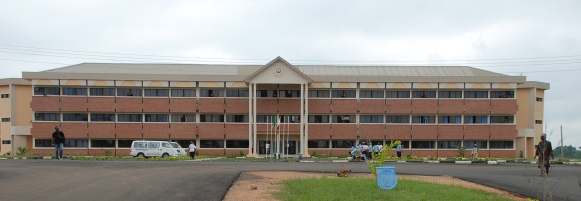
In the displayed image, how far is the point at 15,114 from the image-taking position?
58.4m

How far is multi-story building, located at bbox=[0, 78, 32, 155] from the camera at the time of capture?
191ft

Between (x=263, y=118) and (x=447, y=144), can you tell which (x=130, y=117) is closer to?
(x=263, y=118)

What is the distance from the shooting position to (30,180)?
16.9 metres

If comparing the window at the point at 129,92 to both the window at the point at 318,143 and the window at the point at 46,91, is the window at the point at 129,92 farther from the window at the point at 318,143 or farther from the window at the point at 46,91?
the window at the point at 318,143

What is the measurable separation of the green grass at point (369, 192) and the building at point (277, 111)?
128 feet

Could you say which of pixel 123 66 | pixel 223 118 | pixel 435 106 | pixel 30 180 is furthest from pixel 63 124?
pixel 30 180

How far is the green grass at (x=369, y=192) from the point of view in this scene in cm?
1395

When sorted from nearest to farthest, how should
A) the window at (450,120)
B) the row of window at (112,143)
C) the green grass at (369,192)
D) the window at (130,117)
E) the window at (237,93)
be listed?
the green grass at (369,192)
the row of window at (112,143)
the window at (130,117)
the window at (237,93)
the window at (450,120)

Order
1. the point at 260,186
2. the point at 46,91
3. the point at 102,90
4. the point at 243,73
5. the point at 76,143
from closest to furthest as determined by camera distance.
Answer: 1. the point at 260,186
2. the point at 46,91
3. the point at 76,143
4. the point at 102,90
5. the point at 243,73

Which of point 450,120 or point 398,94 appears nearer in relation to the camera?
point 398,94

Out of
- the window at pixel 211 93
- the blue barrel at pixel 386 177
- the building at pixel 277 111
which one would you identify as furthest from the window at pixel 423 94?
the blue barrel at pixel 386 177

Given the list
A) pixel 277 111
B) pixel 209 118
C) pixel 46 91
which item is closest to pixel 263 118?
pixel 277 111

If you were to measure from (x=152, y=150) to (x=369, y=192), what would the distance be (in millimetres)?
34345

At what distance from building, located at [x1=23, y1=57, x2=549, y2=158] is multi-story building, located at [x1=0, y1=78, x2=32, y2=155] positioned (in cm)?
323
